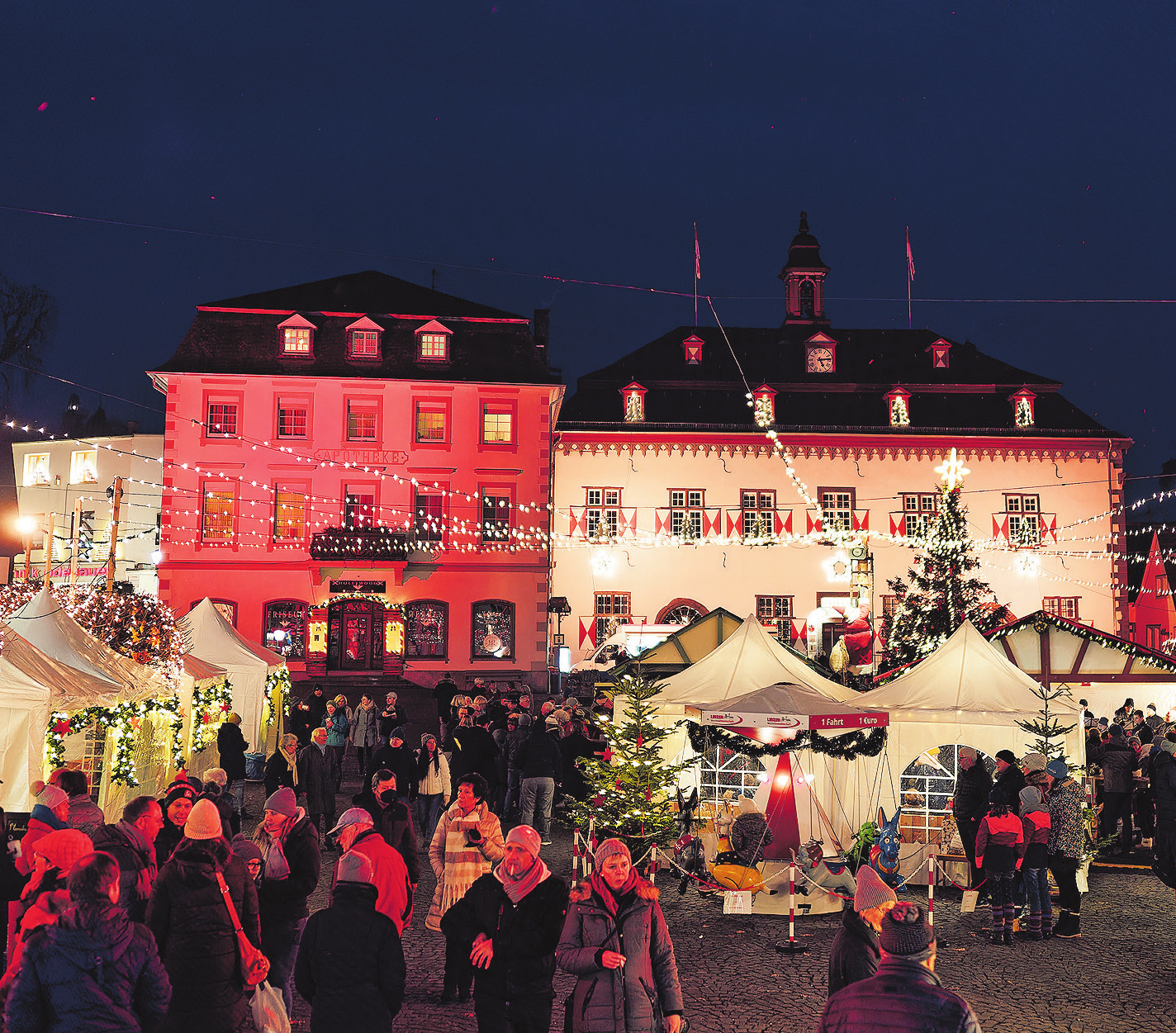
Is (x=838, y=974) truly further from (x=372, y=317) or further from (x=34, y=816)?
(x=372, y=317)

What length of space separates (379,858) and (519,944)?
2079 millimetres

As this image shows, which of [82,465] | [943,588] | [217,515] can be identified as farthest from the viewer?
[82,465]

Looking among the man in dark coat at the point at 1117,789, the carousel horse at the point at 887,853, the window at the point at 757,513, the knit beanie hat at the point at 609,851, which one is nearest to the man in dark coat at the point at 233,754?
the carousel horse at the point at 887,853

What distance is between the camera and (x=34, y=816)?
683 cm

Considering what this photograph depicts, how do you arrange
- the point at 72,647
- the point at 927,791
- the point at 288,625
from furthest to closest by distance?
the point at 288,625, the point at 927,791, the point at 72,647

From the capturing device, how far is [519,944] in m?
5.15

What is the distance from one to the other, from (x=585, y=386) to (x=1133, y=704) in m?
21.4

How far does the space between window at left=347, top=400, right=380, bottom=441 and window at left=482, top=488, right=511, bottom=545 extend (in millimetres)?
3878

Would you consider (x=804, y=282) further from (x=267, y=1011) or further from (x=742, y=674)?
(x=267, y=1011)

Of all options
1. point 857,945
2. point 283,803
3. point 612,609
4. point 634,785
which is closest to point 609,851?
point 857,945

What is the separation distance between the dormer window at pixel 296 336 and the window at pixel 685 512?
11993 mm

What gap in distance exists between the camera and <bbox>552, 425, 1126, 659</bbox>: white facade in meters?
36.6

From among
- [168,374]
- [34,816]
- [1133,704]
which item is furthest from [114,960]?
[168,374]

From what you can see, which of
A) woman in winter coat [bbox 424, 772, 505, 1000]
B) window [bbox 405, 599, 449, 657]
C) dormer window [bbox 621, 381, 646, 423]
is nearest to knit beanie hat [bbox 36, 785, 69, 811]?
woman in winter coat [bbox 424, 772, 505, 1000]
